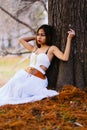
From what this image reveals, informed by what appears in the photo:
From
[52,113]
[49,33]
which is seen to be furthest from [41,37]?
[52,113]

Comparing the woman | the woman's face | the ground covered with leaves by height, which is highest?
the woman's face

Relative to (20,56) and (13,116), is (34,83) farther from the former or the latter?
(20,56)

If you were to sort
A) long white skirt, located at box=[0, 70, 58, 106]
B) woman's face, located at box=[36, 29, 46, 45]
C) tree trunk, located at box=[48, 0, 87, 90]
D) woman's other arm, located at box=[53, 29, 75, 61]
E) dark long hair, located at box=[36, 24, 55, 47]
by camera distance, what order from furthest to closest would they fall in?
woman's face, located at box=[36, 29, 46, 45] → dark long hair, located at box=[36, 24, 55, 47] → tree trunk, located at box=[48, 0, 87, 90] → woman's other arm, located at box=[53, 29, 75, 61] → long white skirt, located at box=[0, 70, 58, 106]

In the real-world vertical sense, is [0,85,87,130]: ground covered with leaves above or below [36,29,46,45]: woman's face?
below

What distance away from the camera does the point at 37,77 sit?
21.9 ft

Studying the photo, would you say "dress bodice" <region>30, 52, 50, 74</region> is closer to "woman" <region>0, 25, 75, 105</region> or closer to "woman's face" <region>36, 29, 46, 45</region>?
"woman" <region>0, 25, 75, 105</region>

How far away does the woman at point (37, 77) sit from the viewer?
6.41 m

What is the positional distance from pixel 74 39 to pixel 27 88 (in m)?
0.97

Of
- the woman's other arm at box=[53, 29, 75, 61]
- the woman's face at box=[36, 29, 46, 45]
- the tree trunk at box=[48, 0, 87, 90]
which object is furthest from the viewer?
the woman's face at box=[36, 29, 46, 45]

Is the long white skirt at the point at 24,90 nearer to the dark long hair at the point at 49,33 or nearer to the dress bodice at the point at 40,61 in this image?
the dress bodice at the point at 40,61

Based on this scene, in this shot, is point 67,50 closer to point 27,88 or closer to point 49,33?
point 49,33

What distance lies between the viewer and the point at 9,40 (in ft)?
43.2

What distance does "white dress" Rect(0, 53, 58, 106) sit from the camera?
634cm

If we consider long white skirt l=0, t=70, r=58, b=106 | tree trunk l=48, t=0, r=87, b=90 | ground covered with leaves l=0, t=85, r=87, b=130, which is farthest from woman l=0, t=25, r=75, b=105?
ground covered with leaves l=0, t=85, r=87, b=130
